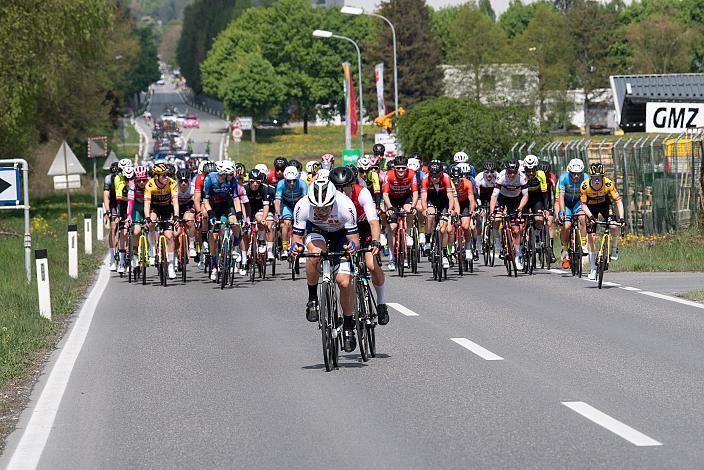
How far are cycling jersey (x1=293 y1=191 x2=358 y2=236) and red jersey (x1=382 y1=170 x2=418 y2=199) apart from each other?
1030 centimetres

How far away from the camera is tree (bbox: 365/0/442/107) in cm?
11994

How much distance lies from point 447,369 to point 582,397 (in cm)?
187

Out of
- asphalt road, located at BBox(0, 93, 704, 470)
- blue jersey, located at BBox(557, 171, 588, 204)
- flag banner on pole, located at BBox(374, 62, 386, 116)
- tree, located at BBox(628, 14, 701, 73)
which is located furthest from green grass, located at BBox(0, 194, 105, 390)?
tree, located at BBox(628, 14, 701, 73)

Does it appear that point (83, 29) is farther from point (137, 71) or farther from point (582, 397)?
point (137, 71)

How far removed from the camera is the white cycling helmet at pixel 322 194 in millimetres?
11461

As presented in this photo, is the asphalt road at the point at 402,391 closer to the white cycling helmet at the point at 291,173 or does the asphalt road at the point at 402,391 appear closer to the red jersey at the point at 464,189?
the white cycling helmet at the point at 291,173

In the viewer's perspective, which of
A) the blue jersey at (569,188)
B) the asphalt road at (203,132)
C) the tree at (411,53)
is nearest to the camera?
the blue jersey at (569,188)

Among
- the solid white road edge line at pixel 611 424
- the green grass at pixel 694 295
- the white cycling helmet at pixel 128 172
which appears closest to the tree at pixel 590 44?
the white cycling helmet at pixel 128 172

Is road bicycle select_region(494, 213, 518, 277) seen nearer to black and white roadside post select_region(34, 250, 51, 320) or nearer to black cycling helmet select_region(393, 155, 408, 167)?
black cycling helmet select_region(393, 155, 408, 167)

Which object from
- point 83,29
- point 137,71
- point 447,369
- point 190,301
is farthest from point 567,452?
point 137,71

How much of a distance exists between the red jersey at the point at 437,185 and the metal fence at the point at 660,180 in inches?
303

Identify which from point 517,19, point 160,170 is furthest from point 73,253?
point 517,19

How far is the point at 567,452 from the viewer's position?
7766 mm

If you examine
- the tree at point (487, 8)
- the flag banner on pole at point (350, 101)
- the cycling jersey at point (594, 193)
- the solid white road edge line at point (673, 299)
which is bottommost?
the solid white road edge line at point (673, 299)
